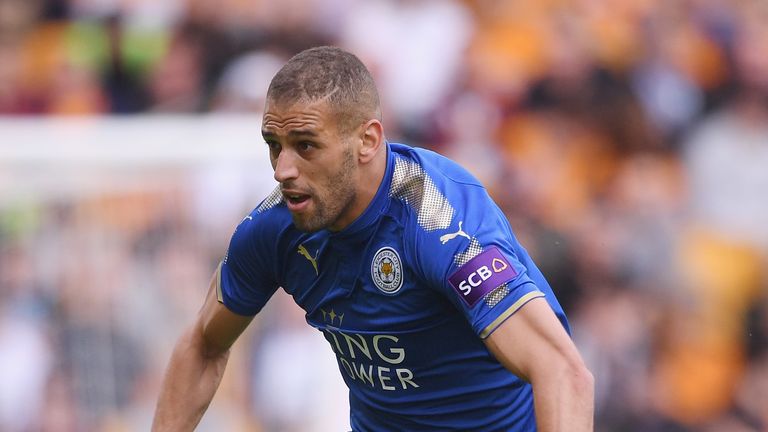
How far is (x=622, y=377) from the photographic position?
971 cm

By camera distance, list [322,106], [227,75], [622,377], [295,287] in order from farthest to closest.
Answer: [227,75] < [622,377] < [295,287] < [322,106]

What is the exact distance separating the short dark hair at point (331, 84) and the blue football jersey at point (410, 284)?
0.96 ft

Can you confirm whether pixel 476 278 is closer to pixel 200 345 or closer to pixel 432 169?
pixel 432 169

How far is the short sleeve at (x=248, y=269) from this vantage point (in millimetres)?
4891

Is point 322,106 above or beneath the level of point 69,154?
above

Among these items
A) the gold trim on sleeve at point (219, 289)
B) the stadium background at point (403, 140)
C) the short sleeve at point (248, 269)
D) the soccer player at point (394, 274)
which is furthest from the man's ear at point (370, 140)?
the stadium background at point (403, 140)

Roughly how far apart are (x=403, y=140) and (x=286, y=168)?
5878mm

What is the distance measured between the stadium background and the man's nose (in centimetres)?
397

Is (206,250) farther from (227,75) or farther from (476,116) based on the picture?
(476,116)

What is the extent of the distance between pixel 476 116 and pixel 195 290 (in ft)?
10.6

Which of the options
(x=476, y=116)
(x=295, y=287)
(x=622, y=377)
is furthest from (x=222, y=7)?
(x=295, y=287)

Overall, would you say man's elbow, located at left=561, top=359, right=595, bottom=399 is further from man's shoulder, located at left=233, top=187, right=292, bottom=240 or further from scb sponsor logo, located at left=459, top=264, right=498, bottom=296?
man's shoulder, located at left=233, top=187, right=292, bottom=240

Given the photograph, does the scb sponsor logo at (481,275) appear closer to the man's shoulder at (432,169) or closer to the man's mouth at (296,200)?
the man's shoulder at (432,169)

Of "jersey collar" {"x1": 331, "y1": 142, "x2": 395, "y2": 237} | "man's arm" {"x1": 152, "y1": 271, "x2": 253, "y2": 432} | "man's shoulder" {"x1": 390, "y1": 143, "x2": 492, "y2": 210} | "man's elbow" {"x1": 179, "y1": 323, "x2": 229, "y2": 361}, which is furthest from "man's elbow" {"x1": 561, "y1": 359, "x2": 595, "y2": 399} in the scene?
"man's elbow" {"x1": 179, "y1": 323, "x2": 229, "y2": 361}
